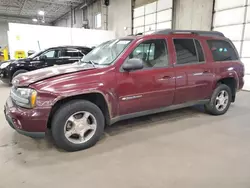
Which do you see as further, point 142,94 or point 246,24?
point 246,24

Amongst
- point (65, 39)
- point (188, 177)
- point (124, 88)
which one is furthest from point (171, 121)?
point (65, 39)

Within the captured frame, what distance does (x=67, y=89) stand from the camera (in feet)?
7.82

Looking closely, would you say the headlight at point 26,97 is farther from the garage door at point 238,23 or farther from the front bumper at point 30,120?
the garage door at point 238,23

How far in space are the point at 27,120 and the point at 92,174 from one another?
1006 mm

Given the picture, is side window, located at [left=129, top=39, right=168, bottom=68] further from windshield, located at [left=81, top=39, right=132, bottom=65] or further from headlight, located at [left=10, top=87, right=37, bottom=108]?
headlight, located at [left=10, top=87, right=37, bottom=108]

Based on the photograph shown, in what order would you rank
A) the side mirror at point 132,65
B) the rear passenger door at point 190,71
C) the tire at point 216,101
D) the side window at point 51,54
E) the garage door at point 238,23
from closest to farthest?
the side mirror at point 132,65
the rear passenger door at point 190,71
the tire at point 216,101
the garage door at point 238,23
the side window at point 51,54

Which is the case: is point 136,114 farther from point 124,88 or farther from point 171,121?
point 171,121

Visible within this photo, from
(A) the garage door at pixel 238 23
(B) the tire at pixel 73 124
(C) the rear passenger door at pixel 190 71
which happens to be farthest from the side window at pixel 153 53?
(A) the garage door at pixel 238 23

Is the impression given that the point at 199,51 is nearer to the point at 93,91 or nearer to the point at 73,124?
the point at 93,91

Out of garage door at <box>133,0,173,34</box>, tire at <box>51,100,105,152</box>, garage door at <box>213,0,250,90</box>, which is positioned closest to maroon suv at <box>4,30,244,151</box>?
tire at <box>51,100,105,152</box>

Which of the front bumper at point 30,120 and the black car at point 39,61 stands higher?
the black car at point 39,61

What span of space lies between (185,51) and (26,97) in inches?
104

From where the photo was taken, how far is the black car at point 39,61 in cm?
700

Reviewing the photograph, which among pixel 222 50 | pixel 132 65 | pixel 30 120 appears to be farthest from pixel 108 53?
pixel 222 50
